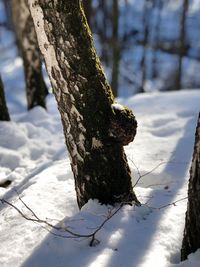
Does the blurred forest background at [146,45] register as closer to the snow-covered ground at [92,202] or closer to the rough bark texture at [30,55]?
the rough bark texture at [30,55]

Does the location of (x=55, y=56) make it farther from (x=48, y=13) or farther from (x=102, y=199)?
(x=102, y=199)

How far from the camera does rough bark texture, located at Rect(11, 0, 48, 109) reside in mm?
7672

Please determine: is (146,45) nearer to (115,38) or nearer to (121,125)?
(115,38)

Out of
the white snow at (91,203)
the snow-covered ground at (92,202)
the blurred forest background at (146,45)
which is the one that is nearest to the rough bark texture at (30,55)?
the snow-covered ground at (92,202)

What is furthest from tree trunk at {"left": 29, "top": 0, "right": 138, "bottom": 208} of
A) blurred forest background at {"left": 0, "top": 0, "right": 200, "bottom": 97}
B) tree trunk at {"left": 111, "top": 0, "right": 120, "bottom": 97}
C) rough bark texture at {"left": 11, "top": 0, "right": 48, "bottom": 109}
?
blurred forest background at {"left": 0, "top": 0, "right": 200, "bottom": 97}

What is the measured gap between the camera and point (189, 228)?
8.74ft

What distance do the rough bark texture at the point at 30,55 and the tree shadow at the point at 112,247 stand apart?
487 cm

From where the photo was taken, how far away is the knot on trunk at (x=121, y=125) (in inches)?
126

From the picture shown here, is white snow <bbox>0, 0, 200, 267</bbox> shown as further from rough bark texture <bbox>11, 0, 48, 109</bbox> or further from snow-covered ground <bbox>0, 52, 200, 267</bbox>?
rough bark texture <bbox>11, 0, 48, 109</bbox>

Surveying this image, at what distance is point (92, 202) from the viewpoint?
11.0 feet

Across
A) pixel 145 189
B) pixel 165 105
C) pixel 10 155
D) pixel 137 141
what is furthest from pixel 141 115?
pixel 145 189

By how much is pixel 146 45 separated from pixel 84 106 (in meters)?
19.1

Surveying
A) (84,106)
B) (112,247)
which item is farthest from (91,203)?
(84,106)

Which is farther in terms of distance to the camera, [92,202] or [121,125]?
[92,202]
